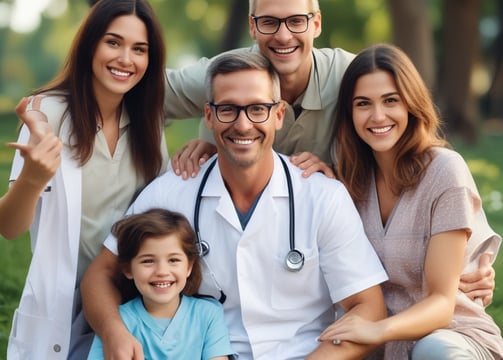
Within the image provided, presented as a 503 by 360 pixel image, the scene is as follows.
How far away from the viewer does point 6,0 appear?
74.0ft

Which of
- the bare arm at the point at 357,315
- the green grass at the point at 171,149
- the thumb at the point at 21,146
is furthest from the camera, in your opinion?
the green grass at the point at 171,149

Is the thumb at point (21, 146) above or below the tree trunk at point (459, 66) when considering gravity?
below

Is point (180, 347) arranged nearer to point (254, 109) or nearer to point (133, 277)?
point (133, 277)

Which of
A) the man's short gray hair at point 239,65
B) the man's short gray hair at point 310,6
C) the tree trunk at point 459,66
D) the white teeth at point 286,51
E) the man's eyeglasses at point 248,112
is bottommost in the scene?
the man's eyeglasses at point 248,112

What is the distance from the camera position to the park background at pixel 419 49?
25.9 feet

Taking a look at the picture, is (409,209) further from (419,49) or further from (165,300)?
(419,49)

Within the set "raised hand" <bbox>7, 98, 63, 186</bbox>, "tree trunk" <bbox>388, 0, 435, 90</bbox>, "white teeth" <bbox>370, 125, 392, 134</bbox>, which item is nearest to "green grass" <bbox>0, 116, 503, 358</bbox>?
"tree trunk" <bbox>388, 0, 435, 90</bbox>

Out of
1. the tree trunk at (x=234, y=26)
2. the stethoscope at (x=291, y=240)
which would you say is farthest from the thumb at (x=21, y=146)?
the tree trunk at (x=234, y=26)

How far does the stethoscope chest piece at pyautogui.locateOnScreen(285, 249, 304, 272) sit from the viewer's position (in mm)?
3957

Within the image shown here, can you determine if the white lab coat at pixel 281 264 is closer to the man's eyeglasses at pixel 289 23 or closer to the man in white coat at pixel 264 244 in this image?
the man in white coat at pixel 264 244

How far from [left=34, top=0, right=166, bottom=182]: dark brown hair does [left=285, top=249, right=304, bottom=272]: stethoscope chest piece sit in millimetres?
994

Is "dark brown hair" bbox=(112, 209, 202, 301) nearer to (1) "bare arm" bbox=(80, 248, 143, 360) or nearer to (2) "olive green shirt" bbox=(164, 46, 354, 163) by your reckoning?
(1) "bare arm" bbox=(80, 248, 143, 360)

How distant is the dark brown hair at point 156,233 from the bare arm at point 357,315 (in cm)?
68

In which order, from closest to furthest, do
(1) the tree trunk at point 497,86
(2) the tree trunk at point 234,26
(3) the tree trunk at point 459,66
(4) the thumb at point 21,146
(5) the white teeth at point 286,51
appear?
(4) the thumb at point 21,146
(5) the white teeth at point 286,51
(3) the tree trunk at point 459,66
(2) the tree trunk at point 234,26
(1) the tree trunk at point 497,86
